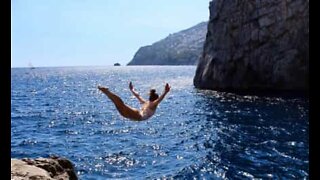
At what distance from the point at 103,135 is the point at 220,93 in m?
38.2

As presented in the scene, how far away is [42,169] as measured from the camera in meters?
11.1

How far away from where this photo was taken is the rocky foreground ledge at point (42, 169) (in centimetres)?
980

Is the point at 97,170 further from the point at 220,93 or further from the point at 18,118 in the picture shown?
the point at 220,93

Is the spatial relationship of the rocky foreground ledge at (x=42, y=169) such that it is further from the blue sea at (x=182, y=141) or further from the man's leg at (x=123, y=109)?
the blue sea at (x=182, y=141)

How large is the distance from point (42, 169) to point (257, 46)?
61.1m

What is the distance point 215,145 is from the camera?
30.1m

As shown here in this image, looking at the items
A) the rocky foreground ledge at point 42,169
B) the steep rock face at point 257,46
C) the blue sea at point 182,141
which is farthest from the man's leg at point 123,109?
the steep rock face at point 257,46

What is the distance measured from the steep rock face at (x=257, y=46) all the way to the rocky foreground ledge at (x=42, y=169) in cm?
5199

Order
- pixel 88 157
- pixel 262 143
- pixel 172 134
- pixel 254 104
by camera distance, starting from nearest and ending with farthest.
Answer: pixel 88 157 → pixel 262 143 → pixel 172 134 → pixel 254 104

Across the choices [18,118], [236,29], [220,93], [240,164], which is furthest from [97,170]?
[236,29]

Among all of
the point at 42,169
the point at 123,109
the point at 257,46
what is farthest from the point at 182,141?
the point at 257,46

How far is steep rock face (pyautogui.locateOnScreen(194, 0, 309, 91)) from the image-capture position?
61312 millimetres

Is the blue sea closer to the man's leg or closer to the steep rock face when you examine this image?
the steep rock face

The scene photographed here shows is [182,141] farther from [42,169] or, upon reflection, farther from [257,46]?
[257,46]
